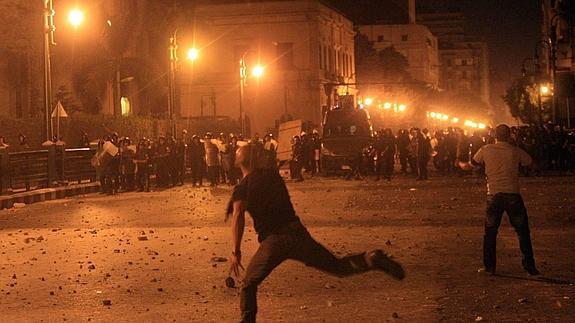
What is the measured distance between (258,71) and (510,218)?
55.7 meters

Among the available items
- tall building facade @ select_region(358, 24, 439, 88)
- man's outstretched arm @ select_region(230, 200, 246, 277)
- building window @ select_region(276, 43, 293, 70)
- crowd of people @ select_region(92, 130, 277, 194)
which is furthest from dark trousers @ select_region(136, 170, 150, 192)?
tall building facade @ select_region(358, 24, 439, 88)

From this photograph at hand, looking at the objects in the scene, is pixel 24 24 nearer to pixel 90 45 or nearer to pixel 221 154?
pixel 90 45

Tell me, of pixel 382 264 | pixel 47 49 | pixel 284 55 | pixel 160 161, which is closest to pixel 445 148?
pixel 160 161

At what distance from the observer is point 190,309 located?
924 cm

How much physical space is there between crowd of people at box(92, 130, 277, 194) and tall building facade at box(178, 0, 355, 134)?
34.8 m

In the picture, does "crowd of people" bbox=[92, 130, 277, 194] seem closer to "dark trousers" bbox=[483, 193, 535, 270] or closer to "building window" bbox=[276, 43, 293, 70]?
"dark trousers" bbox=[483, 193, 535, 270]

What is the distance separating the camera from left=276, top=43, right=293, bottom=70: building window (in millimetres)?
69125

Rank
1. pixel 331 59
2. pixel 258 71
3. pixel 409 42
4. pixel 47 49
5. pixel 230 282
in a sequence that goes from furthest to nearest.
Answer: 1. pixel 409 42
2. pixel 331 59
3. pixel 258 71
4. pixel 47 49
5. pixel 230 282

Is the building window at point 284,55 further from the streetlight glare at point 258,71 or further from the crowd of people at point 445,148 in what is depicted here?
the crowd of people at point 445,148

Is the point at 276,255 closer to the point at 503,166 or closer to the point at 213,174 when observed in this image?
the point at 503,166

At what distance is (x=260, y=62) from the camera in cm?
6931

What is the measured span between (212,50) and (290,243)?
64.2 meters

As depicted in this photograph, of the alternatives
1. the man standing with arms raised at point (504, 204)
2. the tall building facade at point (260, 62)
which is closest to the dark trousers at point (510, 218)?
the man standing with arms raised at point (504, 204)

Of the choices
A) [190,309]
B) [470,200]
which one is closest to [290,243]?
[190,309]
